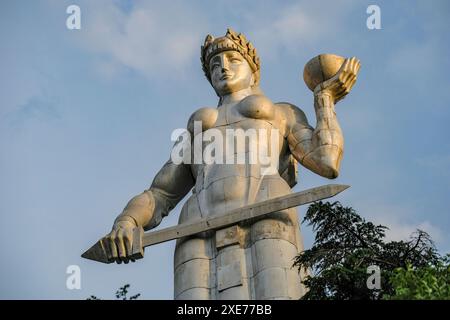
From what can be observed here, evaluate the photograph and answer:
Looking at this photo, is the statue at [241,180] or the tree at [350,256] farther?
the statue at [241,180]

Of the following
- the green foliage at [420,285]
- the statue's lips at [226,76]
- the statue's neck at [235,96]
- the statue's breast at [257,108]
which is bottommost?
the green foliage at [420,285]

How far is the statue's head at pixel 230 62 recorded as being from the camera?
20.1m

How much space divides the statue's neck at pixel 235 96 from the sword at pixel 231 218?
10.8 feet

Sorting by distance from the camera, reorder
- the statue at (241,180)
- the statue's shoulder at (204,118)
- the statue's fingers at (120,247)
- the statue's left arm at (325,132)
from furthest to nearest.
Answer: the statue's shoulder at (204,118)
the statue's left arm at (325,132)
the statue's fingers at (120,247)
the statue at (241,180)

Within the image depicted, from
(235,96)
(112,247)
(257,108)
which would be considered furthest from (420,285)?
(235,96)

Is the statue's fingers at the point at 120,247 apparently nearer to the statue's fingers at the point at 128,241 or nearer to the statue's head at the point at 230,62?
the statue's fingers at the point at 128,241

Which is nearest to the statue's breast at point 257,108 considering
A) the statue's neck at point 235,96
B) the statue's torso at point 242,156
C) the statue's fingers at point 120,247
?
the statue's torso at point 242,156

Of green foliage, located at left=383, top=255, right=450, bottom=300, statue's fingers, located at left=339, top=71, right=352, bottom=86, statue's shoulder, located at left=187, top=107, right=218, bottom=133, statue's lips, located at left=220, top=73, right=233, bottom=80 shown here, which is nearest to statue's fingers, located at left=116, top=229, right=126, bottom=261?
statue's shoulder, located at left=187, top=107, right=218, bottom=133

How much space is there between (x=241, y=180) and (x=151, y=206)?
193 cm

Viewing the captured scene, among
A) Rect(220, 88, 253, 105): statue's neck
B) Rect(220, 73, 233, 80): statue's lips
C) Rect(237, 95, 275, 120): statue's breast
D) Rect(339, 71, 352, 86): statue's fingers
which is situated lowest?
Rect(237, 95, 275, 120): statue's breast

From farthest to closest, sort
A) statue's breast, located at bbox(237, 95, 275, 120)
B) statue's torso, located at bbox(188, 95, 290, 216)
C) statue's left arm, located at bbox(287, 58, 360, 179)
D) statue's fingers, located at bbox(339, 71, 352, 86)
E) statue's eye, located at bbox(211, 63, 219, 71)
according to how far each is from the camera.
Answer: statue's eye, located at bbox(211, 63, 219, 71)
statue's breast, located at bbox(237, 95, 275, 120)
statue's fingers, located at bbox(339, 71, 352, 86)
statue's left arm, located at bbox(287, 58, 360, 179)
statue's torso, located at bbox(188, 95, 290, 216)

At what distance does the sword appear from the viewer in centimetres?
1689

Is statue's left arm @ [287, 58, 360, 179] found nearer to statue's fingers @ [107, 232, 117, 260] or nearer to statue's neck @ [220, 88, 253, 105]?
statue's neck @ [220, 88, 253, 105]
